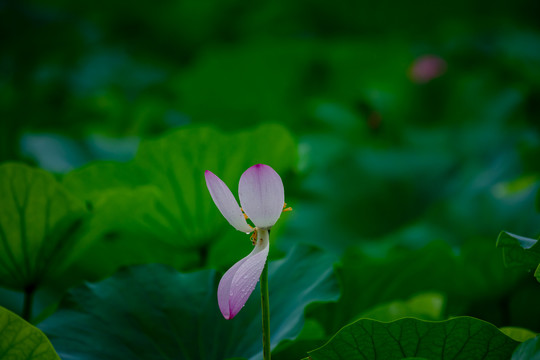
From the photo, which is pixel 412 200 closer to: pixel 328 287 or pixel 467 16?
pixel 328 287

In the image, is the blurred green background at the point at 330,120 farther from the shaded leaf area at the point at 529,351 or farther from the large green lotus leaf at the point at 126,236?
the shaded leaf area at the point at 529,351

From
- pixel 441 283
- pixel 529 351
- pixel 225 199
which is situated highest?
pixel 225 199

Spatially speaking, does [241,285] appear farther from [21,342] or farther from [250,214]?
[21,342]

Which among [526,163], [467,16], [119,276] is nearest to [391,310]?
[119,276]

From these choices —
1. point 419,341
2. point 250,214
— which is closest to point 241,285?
point 250,214

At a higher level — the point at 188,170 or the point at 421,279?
the point at 188,170

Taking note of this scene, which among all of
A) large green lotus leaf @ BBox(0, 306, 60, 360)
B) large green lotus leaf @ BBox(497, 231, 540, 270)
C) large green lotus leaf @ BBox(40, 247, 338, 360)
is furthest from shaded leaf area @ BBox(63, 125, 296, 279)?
large green lotus leaf @ BBox(497, 231, 540, 270)

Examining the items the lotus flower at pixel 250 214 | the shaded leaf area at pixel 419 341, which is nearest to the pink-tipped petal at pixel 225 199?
the lotus flower at pixel 250 214
